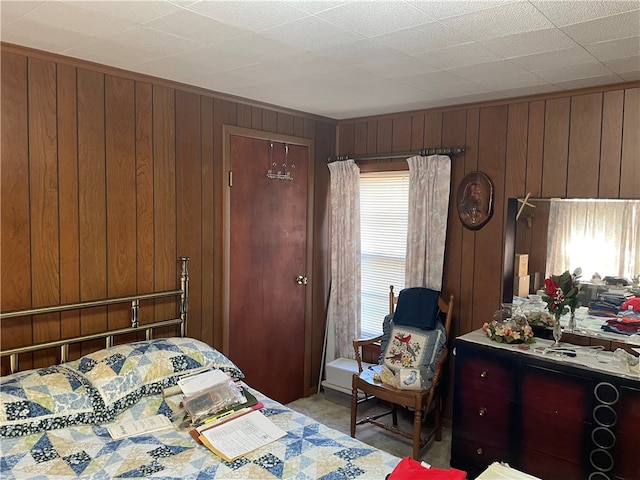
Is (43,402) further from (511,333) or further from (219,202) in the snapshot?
(511,333)

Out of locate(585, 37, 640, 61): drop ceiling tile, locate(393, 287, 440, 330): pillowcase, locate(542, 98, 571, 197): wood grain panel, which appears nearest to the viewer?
locate(585, 37, 640, 61): drop ceiling tile

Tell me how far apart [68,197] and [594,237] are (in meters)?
3.12

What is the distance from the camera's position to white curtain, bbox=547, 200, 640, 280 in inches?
115

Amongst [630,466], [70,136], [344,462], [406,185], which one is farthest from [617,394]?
[70,136]

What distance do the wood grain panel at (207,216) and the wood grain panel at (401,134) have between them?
1486 mm

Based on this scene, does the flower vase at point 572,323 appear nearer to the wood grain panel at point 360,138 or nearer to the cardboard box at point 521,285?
the cardboard box at point 521,285

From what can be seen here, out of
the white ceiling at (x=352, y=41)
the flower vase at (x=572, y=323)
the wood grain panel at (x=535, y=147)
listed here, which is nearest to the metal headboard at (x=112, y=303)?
the white ceiling at (x=352, y=41)

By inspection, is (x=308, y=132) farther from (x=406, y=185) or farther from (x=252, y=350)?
(x=252, y=350)

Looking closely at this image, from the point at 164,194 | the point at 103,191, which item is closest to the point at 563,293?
the point at 164,194

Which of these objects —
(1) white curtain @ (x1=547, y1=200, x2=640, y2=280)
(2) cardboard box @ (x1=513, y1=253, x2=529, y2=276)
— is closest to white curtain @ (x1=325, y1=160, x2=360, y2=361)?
(2) cardboard box @ (x1=513, y1=253, x2=529, y2=276)

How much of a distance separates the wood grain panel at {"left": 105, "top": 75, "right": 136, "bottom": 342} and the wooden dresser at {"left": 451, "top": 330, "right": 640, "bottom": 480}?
2109 millimetres

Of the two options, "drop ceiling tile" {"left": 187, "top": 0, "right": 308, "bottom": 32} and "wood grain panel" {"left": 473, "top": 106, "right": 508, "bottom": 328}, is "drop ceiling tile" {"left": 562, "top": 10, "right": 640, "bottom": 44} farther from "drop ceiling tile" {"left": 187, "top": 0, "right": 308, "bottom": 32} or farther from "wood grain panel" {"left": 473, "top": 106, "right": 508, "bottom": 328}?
"wood grain panel" {"left": 473, "top": 106, "right": 508, "bottom": 328}

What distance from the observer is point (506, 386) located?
2924mm

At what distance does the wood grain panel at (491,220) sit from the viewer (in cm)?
343
